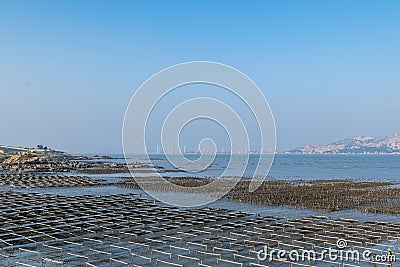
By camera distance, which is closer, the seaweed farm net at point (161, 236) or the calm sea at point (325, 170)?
the seaweed farm net at point (161, 236)

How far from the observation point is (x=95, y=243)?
13195 mm

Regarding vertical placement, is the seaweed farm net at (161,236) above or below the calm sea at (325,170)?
below

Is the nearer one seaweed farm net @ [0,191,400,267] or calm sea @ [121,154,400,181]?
seaweed farm net @ [0,191,400,267]

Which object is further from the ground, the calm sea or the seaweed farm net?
the calm sea

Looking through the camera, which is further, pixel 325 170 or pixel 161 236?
pixel 325 170

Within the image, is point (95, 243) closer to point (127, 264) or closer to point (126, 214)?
point (127, 264)

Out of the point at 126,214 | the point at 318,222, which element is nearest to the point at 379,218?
the point at 318,222

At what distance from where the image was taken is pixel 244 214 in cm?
1892

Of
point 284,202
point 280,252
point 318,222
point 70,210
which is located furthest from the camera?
point 284,202

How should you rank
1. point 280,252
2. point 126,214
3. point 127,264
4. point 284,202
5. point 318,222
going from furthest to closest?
1. point 284,202
2. point 126,214
3. point 318,222
4. point 280,252
5. point 127,264

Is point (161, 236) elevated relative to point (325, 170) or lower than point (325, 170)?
lower

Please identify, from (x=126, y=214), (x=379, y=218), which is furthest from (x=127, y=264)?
(x=379, y=218)

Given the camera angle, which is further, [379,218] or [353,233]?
[379,218]

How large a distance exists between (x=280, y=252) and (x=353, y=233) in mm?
4229
